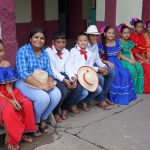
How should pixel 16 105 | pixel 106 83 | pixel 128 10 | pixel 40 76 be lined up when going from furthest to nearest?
pixel 128 10
pixel 106 83
pixel 40 76
pixel 16 105

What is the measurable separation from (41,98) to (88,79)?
937mm

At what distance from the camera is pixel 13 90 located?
3840 mm

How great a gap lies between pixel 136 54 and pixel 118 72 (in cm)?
96

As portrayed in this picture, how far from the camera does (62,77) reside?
14.3 feet

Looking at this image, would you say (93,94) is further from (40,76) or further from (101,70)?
(40,76)

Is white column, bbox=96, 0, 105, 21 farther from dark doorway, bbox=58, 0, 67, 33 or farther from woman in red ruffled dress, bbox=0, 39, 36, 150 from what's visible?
woman in red ruffled dress, bbox=0, 39, 36, 150

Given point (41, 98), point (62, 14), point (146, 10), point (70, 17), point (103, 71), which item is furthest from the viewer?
point (70, 17)

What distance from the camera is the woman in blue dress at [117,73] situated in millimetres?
5125

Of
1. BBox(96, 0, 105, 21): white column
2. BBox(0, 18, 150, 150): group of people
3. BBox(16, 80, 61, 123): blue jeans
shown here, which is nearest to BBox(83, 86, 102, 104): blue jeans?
BBox(0, 18, 150, 150): group of people

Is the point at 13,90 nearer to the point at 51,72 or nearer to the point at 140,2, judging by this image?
the point at 51,72

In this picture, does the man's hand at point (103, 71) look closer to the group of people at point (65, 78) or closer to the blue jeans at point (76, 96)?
the group of people at point (65, 78)

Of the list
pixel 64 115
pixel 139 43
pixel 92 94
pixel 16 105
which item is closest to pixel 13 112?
pixel 16 105

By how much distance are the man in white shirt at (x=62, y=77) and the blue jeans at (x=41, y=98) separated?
0.29 metres

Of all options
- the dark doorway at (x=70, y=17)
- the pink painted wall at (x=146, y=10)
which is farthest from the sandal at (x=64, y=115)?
the dark doorway at (x=70, y=17)
